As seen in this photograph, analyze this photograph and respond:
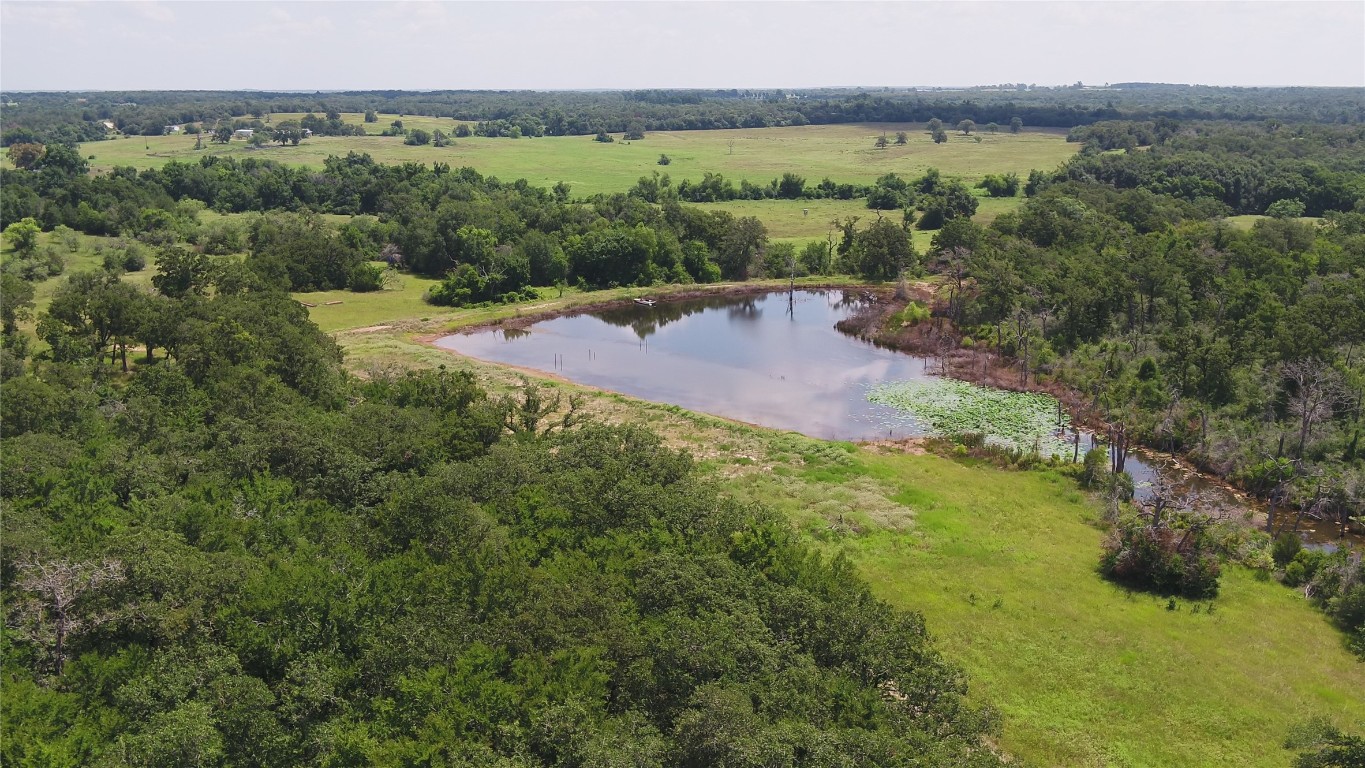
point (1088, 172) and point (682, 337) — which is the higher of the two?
point (1088, 172)

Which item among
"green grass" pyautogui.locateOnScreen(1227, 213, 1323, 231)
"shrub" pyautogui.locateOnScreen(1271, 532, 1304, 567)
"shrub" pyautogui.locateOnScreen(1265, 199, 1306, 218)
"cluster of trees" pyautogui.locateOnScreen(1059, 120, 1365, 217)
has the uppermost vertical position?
"cluster of trees" pyautogui.locateOnScreen(1059, 120, 1365, 217)

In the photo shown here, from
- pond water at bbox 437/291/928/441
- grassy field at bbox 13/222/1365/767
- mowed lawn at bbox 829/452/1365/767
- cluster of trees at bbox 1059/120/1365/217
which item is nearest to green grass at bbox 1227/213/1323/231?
cluster of trees at bbox 1059/120/1365/217

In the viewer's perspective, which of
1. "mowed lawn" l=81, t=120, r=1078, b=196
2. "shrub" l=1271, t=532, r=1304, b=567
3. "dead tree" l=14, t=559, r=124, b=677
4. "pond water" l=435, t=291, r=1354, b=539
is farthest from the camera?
"mowed lawn" l=81, t=120, r=1078, b=196

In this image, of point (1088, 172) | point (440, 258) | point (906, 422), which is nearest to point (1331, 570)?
point (906, 422)

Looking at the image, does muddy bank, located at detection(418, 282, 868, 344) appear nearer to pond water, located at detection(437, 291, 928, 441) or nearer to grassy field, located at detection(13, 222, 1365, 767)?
pond water, located at detection(437, 291, 928, 441)

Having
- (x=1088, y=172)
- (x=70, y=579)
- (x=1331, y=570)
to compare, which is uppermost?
(x=1088, y=172)

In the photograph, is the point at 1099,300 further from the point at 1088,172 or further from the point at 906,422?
the point at 1088,172

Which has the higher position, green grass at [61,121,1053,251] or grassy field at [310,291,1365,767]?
green grass at [61,121,1053,251]
